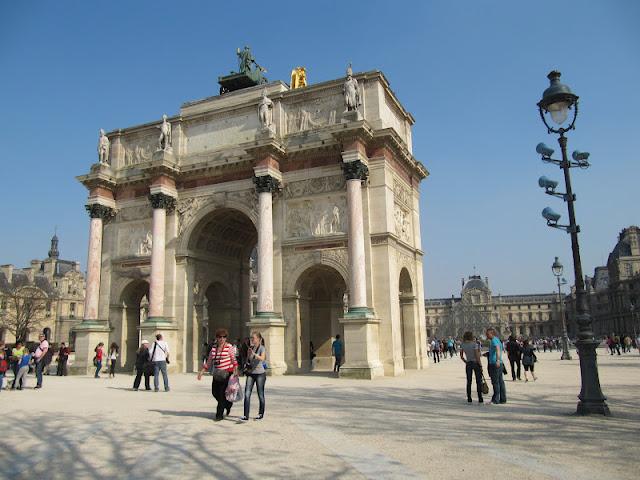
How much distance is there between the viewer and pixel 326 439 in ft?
27.1

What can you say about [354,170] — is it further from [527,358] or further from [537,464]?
[537,464]

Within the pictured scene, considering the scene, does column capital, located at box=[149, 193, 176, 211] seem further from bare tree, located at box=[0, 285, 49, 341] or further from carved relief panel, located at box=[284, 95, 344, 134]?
bare tree, located at box=[0, 285, 49, 341]

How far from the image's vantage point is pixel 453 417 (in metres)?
10.3

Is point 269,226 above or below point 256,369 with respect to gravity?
above

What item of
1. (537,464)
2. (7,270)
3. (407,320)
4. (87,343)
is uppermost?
(7,270)

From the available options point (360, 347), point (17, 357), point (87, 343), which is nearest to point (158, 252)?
point (87, 343)

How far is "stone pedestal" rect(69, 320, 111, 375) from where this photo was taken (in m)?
25.9

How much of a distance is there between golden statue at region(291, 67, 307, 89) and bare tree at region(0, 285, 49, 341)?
41935mm

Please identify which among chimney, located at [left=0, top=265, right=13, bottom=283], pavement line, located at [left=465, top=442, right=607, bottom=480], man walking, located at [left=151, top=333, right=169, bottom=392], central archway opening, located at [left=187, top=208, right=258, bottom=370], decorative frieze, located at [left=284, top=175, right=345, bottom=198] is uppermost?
chimney, located at [left=0, top=265, right=13, bottom=283]

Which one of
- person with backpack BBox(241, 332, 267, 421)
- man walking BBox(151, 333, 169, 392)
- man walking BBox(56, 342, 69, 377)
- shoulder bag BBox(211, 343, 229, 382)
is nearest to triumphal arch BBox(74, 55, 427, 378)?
man walking BBox(56, 342, 69, 377)

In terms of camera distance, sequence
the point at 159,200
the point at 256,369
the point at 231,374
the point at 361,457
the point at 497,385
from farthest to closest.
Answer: the point at 159,200
the point at 497,385
the point at 256,369
the point at 231,374
the point at 361,457

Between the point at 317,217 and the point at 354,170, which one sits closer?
the point at 354,170

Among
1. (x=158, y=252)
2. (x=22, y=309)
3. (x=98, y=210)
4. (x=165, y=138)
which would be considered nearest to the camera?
(x=158, y=252)

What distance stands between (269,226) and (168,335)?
7.26 meters
